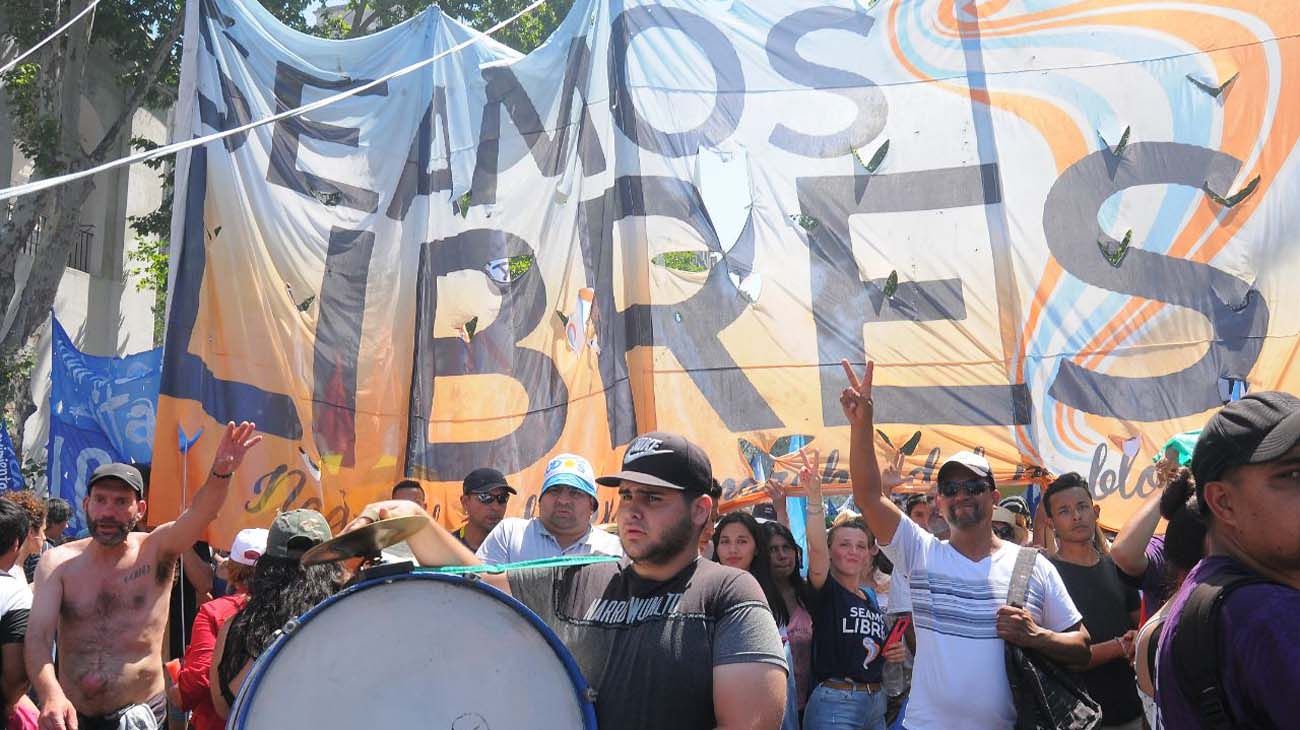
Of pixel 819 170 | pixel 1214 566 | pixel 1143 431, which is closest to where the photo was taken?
pixel 1214 566

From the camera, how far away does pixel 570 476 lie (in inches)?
229

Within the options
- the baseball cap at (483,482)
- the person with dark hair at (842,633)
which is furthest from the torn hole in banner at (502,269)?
the person with dark hair at (842,633)

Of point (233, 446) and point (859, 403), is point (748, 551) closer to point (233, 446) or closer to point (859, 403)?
point (859, 403)

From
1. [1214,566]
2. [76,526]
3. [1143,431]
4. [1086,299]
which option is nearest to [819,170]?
[1086,299]

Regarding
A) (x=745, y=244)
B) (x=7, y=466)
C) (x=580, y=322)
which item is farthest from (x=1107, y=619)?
(x=7, y=466)

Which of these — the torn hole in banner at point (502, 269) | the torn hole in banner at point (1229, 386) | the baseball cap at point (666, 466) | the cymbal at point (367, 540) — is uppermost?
the torn hole in banner at point (502, 269)

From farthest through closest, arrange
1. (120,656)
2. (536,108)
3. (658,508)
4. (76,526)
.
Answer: (76,526)
(536,108)
(120,656)
(658,508)

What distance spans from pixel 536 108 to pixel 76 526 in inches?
221

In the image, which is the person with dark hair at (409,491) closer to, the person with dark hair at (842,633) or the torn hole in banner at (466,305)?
the torn hole in banner at (466,305)

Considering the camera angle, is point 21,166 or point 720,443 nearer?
point 720,443

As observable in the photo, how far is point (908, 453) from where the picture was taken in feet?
24.1

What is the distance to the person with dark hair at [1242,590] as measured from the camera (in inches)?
Answer: 80.1

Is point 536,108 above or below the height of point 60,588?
above

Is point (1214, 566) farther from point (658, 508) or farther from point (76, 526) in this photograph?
point (76, 526)
